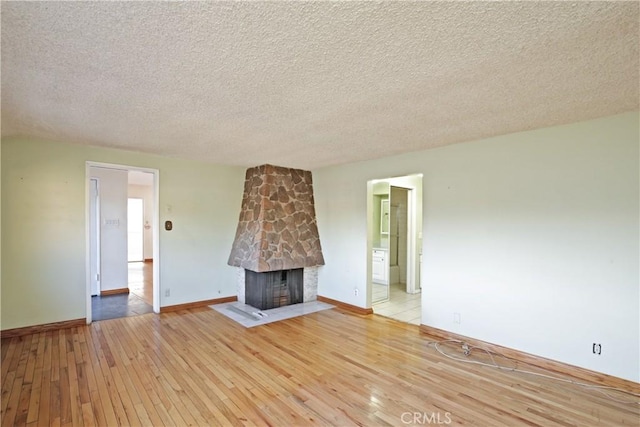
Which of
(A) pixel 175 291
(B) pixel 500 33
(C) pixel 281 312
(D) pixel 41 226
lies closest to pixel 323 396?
(C) pixel 281 312

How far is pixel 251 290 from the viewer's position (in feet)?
17.1

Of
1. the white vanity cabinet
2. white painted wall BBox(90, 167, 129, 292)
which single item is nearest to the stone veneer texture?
the white vanity cabinet

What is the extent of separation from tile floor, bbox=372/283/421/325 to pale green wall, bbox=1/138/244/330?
3.17 meters

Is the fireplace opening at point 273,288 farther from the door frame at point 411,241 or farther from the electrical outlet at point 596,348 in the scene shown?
the electrical outlet at point 596,348

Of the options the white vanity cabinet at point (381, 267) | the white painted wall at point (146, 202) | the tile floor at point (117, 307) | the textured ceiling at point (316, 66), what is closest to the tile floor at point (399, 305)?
the white vanity cabinet at point (381, 267)

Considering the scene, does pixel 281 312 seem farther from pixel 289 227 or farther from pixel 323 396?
pixel 323 396

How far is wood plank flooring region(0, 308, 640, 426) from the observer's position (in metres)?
2.27

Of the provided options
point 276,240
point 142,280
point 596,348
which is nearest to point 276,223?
point 276,240

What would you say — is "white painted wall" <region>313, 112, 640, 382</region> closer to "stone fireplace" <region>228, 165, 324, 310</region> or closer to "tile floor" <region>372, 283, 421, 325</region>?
"tile floor" <region>372, 283, 421, 325</region>

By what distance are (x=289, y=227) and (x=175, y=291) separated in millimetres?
2077

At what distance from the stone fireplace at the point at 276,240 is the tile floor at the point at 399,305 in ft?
4.07

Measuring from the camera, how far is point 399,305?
532 centimetres

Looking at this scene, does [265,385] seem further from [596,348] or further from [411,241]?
[411,241]

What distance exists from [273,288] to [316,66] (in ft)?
12.9
